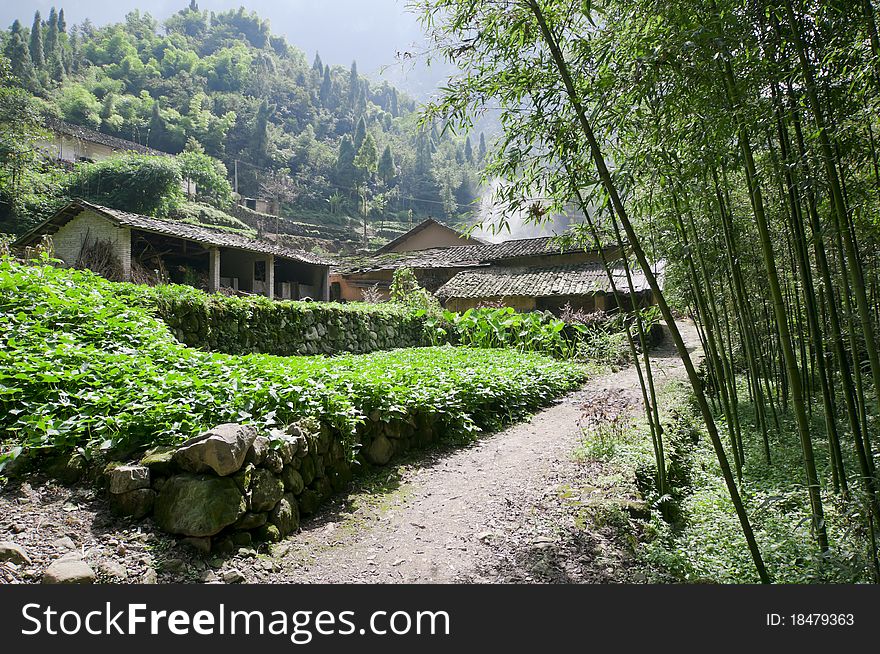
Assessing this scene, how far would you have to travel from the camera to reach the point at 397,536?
10.6 feet

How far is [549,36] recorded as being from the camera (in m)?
2.55

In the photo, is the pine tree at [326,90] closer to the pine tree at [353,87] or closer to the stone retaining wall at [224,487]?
the pine tree at [353,87]

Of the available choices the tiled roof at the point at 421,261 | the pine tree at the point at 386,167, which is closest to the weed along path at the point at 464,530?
the tiled roof at the point at 421,261

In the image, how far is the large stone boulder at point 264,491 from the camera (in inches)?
118

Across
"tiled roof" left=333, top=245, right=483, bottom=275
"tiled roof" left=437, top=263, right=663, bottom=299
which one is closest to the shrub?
"tiled roof" left=333, top=245, right=483, bottom=275

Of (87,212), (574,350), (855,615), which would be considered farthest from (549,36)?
(87,212)

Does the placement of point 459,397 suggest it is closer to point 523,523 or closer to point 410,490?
point 410,490

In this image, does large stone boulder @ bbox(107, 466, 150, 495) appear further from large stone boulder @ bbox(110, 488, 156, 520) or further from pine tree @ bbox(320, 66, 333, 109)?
pine tree @ bbox(320, 66, 333, 109)

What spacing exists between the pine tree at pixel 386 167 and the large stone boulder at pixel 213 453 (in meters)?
51.8

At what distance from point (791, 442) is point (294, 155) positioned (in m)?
53.4

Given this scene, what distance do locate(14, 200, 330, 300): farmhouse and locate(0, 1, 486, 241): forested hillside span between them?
1534cm

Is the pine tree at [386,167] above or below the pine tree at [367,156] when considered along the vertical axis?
above

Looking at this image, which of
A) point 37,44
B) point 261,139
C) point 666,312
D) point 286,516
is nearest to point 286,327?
point 286,516

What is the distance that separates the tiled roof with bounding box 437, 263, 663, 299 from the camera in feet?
51.5
